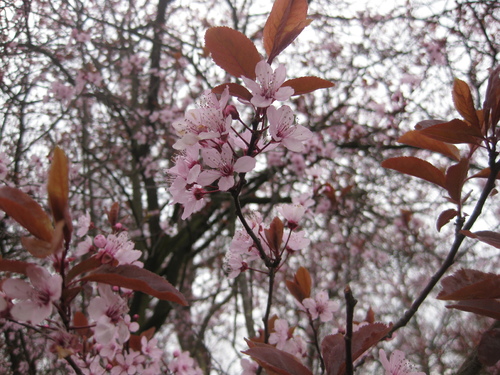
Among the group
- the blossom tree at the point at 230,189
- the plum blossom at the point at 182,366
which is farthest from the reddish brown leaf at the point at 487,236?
the plum blossom at the point at 182,366

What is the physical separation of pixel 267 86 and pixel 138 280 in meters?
0.47

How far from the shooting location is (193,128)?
34.9 inches

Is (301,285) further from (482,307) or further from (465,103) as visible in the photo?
(465,103)

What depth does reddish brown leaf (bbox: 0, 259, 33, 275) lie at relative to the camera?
0.70m

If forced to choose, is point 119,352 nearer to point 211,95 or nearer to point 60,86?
point 211,95

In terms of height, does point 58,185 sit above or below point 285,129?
below

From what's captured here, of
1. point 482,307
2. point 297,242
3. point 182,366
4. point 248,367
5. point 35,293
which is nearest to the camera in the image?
point 35,293

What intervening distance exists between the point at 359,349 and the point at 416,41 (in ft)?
12.4

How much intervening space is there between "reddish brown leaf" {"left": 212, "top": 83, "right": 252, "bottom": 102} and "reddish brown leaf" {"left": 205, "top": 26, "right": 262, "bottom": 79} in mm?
45

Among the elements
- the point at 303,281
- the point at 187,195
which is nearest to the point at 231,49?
the point at 187,195

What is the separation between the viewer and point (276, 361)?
83cm

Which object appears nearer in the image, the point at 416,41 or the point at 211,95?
the point at 211,95

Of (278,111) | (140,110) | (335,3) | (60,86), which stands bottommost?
(278,111)

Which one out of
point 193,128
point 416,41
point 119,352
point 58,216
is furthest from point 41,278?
point 416,41
